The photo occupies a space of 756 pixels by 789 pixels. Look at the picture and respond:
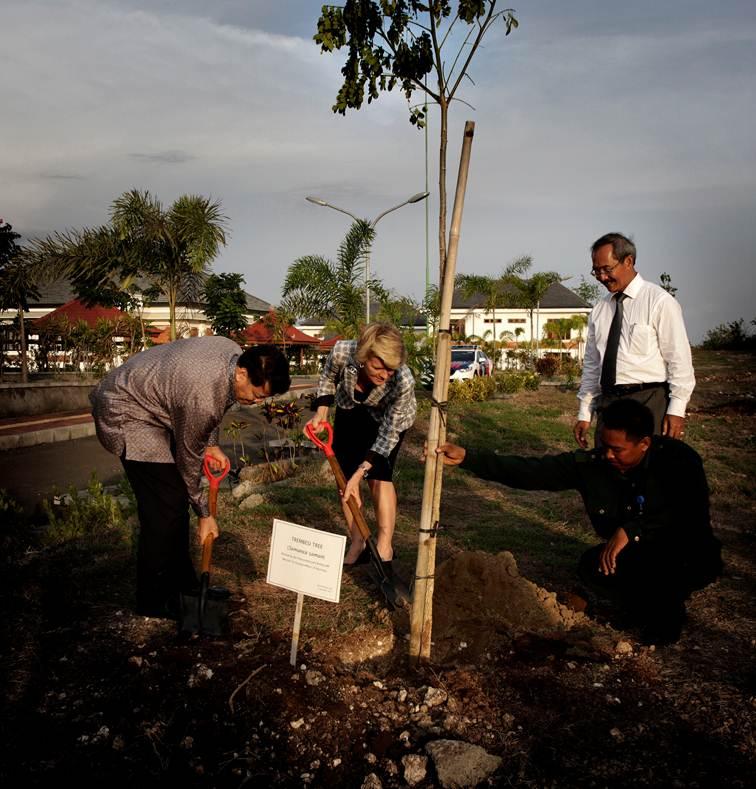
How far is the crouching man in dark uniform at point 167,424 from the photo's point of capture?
3049 millimetres

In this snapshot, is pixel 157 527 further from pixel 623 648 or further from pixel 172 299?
pixel 172 299

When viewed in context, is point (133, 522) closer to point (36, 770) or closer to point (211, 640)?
point (211, 640)

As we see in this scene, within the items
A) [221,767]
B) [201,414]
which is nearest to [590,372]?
[201,414]

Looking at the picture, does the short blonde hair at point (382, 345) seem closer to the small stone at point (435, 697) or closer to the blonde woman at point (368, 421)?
the blonde woman at point (368, 421)

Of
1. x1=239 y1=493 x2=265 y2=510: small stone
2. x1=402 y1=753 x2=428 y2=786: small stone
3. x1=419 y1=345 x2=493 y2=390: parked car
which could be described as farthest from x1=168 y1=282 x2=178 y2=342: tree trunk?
x1=402 y1=753 x2=428 y2=786: small stone

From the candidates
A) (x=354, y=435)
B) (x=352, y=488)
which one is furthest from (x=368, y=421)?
(x=352, y=488)

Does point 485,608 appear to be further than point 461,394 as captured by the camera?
No

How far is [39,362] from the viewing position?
68.5 feet

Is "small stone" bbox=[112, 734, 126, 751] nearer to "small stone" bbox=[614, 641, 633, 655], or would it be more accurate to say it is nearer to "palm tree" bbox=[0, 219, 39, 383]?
"small stone" bbox=[614, 641, 633, 655]

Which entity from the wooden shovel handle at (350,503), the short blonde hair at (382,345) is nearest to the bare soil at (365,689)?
the wooden shovel handle at (350,503)

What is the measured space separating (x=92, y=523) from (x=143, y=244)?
11.3m

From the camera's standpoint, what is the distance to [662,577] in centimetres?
322

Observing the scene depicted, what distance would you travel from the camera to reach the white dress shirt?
3.49 metres

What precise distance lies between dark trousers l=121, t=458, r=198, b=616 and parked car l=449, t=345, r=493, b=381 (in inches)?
688
